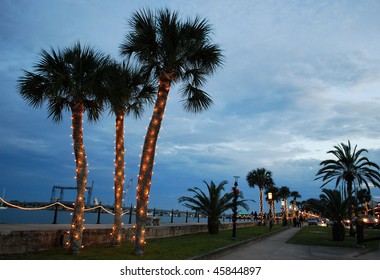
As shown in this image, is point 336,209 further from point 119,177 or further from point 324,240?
point 119,177

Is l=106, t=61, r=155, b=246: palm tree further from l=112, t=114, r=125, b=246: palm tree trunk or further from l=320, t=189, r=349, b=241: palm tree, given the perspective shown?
l=320, t=189, r=349, b=241: palm tree

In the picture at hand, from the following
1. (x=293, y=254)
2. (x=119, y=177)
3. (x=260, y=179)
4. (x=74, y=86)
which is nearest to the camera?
(x=74, y=86)

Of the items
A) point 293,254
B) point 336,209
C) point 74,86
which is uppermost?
point 74,86

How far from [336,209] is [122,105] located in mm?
18268

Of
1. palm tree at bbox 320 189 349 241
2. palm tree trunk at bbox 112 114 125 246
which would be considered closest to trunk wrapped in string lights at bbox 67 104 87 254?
palm tree trunk at bbox 112 114 125 246

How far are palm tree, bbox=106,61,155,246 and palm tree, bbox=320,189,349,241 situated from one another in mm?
15987

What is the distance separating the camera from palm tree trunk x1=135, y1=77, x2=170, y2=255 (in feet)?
36.1

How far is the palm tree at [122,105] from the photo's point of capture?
39.3 feet

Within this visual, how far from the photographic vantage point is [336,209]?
23844 millimetres

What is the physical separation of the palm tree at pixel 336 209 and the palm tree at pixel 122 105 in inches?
629

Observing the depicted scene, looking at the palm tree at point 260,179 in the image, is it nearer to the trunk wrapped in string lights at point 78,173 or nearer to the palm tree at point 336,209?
the palm tree at point 336,209

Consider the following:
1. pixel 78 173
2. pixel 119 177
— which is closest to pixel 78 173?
pixel 78 173

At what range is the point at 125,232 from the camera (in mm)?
14992
